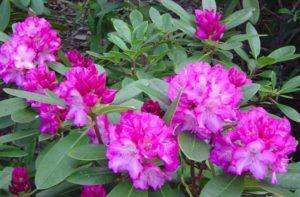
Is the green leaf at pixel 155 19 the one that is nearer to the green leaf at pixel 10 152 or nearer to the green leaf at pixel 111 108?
the green leaf at pixel 10 152

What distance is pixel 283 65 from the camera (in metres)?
3.35

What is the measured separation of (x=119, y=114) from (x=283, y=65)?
→ 6.55 ft

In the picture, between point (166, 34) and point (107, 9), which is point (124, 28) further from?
point (107, 9)

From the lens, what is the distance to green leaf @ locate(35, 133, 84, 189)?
140 cm

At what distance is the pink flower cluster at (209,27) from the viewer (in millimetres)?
1934

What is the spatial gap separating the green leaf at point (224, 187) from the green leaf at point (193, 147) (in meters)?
0.08

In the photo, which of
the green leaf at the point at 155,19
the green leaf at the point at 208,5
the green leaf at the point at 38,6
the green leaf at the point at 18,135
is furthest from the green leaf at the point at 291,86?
the green leaf at the point at 38,6

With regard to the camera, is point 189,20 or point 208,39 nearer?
point 208,39

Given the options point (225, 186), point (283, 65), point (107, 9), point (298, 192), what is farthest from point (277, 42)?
point (225, 186)

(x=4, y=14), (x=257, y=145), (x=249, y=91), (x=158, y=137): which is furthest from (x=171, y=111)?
(x=4, y=14)

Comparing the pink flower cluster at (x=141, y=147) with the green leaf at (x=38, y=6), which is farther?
the green leaf at (x=38, y=6)

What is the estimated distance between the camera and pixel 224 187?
1.35 meters

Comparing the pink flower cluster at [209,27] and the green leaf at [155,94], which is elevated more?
the pink flower cluster at [209,27]

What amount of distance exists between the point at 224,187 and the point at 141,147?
0.24 meters
